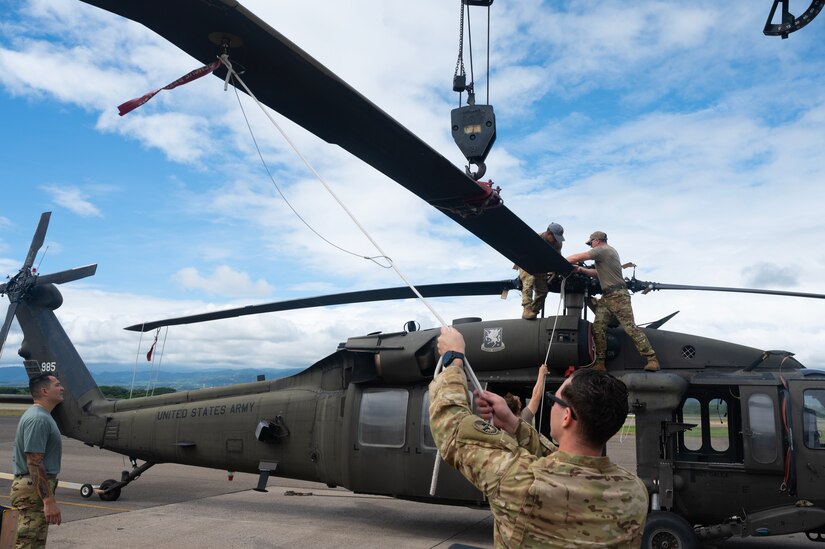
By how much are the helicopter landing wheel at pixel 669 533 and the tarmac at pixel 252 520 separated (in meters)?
1.21

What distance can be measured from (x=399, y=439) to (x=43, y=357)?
7.00 metres

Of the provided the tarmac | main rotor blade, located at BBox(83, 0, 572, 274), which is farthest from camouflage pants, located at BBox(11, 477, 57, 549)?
main rotor blade, located at BBox(83, 0, 572, 274)

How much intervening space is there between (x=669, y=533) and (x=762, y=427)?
1570mm

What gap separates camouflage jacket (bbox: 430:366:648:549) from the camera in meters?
2.04

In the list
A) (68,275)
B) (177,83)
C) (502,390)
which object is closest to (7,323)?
(68,275)

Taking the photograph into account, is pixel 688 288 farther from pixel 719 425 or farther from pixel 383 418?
pixel 383 418

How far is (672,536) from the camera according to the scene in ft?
22.0

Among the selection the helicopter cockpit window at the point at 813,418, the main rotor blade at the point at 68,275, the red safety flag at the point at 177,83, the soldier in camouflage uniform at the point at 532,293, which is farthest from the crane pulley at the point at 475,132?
the main rotor blade at the point at 68,275

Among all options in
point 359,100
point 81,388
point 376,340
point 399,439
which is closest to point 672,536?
point 399,439

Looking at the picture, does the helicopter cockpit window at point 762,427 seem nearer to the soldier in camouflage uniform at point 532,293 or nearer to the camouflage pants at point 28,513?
the soldier in camouflage uniform at point 532,293

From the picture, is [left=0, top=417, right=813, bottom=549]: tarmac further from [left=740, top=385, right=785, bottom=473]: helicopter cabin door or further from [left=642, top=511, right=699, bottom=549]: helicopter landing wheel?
[left=740, top=385, right=785, bottom=473]: helicopter cabin door

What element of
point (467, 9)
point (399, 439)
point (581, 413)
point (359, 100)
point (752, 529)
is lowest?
point (752, 529)

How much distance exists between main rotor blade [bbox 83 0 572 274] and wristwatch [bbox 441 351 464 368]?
5.03 ft

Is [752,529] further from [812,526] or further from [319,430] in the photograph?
[319,430]
